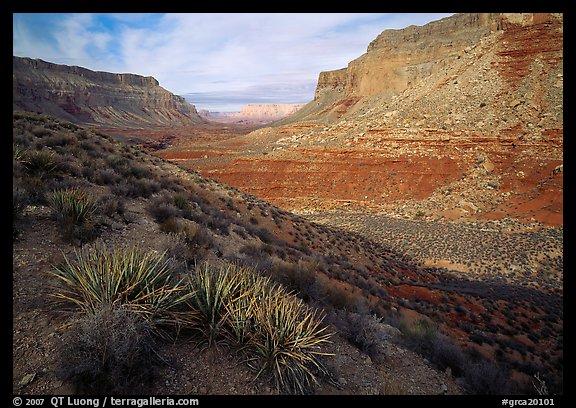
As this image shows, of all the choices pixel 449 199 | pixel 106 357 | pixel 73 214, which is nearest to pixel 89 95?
pixel 449 199

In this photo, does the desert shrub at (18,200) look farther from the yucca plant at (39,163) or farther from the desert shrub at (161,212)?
the desert shrub at (161,212)

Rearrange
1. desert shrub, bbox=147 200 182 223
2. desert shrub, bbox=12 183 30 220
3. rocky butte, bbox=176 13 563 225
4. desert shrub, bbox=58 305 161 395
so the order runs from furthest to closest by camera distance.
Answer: rocky butte, bbox=176 13 563 225, desert shrub, bbox=147 200 182 223, desert shrub, bbox=12 183 30 220, desert shrub, bbox=58 305 161 395

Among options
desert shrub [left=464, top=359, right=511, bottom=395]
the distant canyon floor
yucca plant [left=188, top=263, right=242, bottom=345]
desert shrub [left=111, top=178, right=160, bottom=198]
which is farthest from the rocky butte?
yucca plant [left=188, top=263, right=242, bottom=345]

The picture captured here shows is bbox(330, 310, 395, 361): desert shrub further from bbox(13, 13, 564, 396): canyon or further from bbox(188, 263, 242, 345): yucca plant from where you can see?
bbox(188, 263, 242, 345): yucca plant

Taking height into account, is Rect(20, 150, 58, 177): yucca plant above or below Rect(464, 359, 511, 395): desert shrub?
above

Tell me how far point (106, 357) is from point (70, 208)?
11.8ft

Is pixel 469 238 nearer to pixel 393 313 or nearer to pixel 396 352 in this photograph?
pixel 393 313

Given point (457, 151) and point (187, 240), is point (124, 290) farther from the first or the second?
point (457, 151)

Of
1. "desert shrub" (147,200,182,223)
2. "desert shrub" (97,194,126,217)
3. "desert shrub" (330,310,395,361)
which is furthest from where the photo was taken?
"desert shrub" (147,200,182,223)

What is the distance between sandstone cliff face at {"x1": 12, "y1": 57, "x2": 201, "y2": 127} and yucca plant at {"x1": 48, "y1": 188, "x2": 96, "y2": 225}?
93372mm

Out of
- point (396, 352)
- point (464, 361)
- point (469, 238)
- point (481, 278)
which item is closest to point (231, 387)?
→ point (396, 352)

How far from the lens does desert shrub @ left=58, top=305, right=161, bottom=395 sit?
8.74 feet

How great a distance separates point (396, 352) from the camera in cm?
516

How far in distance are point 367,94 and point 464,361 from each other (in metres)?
73.7
